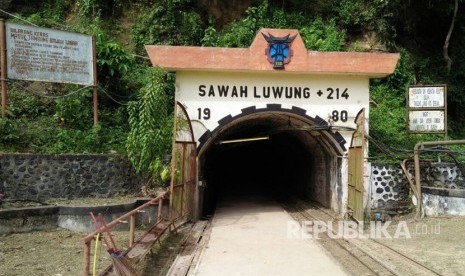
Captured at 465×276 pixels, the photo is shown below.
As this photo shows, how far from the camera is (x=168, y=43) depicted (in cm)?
1642

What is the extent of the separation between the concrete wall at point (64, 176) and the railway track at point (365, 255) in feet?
14.7

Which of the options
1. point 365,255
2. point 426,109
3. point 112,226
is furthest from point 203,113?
point 426,109

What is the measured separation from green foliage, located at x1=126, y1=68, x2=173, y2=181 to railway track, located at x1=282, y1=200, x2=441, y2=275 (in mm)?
3853

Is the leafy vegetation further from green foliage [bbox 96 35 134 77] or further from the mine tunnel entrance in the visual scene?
the mine tunnel entrance

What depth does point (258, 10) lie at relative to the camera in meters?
18.3

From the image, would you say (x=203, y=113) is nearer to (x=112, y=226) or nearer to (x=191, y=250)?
(x=191, y=250)

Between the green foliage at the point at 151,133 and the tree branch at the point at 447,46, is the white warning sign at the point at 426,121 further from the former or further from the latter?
the green foliage at the point at 151,133

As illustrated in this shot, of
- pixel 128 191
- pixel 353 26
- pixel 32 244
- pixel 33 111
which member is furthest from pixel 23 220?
pixel 353 26

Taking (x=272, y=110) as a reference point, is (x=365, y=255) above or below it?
below

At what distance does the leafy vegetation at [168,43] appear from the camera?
11156 mm

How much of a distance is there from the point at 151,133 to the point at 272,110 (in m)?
3.32

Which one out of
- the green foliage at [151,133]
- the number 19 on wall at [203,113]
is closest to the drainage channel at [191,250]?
the green foliage at [151,133]

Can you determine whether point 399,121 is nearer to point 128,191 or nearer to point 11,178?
point 128,191

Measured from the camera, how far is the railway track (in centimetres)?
690
